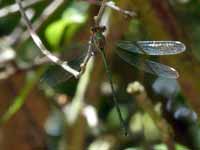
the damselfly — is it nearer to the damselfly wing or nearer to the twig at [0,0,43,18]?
the damselfly wing

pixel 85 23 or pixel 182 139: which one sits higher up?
pixel 85 23

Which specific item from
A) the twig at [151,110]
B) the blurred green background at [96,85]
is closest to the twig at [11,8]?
the blurred green background at [96,85]

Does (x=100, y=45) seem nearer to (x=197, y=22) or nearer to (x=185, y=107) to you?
(x=185, y=107)

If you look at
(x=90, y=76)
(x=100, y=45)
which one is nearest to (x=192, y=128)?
(x=90, y=76)

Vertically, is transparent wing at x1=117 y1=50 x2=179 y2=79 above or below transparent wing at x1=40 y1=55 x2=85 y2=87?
below

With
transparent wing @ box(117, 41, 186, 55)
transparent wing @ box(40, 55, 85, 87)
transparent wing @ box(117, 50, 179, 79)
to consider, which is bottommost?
transparent wing @ box(117, 50, 179, 79)

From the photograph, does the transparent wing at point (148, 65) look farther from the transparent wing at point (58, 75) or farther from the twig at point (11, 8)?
the twig at point (11, 8)

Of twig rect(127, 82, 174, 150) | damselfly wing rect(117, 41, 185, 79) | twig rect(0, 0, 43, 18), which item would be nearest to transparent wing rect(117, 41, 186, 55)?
damselfly wing rect(117, 41, 185, 79)

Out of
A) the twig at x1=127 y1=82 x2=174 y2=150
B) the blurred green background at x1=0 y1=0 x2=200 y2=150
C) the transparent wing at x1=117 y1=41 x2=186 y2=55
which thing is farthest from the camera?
the blurred green background at x1=0 y1=0 x2=200 y2=150

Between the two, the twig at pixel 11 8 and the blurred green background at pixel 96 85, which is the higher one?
the twig at pixel 11 8
